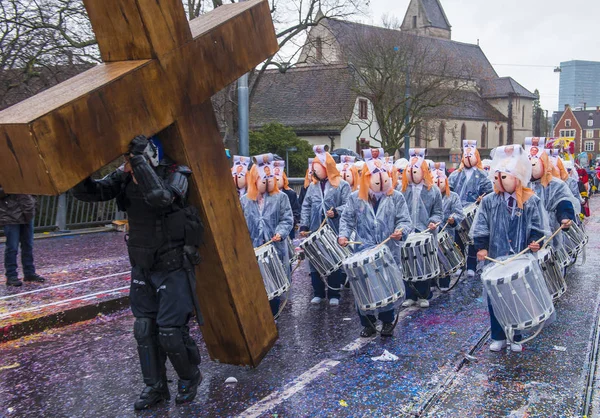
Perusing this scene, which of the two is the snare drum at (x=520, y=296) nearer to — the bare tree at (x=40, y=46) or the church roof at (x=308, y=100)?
the bare tree at (x=40, y=46)

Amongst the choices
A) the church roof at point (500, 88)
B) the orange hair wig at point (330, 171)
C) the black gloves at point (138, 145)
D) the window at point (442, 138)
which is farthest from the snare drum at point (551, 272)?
the church roof at point (500, 88)

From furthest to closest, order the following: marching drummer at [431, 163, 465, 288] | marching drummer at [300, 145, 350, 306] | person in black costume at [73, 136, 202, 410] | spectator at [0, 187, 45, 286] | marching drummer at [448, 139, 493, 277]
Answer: marching drummer at [448, 139, 493, 277] → marching drummer at [431, 163, 465, 288] → marching drummer at [300, 145, 350, 306] → spectator at [0, 187, 45, 286] → person in black costume at [73, 136, 202, 410]

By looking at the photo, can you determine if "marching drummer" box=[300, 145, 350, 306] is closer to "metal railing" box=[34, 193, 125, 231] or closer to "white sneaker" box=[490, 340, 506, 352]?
"white sneaker" box=[490, 340, 506, 352]

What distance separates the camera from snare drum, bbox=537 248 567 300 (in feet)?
20.2

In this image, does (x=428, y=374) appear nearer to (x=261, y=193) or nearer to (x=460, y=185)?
(x=261, y=193)

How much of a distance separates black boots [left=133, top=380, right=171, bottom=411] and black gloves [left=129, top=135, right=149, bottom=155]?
6.06 ft

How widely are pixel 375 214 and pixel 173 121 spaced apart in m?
3.08

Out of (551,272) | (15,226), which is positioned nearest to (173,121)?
(551,272)

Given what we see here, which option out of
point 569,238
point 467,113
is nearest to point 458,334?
point 569,238

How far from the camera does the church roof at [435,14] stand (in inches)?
3327

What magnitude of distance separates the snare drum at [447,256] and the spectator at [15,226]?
575 cm

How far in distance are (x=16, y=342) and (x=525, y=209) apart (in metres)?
5.52

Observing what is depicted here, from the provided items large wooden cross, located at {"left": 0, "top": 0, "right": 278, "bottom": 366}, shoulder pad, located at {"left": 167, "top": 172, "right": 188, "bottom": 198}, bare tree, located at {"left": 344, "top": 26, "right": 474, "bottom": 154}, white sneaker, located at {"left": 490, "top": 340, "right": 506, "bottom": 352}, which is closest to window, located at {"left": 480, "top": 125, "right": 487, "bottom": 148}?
bare tree, located at {"left": 344, "top": 26, "right": 474, "bottom": 154}

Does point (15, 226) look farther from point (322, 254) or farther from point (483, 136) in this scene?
point (483, 136)
